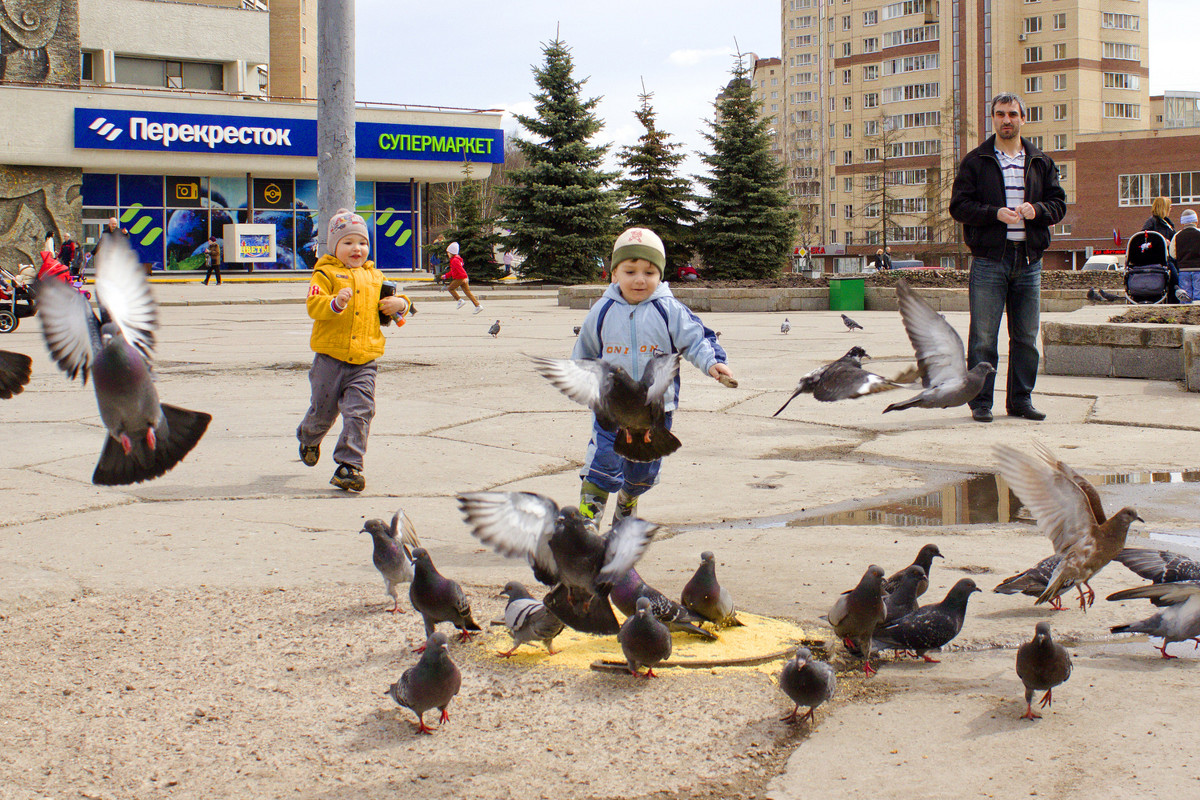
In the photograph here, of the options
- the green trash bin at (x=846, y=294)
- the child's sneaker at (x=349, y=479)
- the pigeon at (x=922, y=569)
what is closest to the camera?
the pigeon at (x=922, y=569)

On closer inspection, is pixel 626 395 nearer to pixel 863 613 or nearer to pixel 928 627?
pixel 863 613

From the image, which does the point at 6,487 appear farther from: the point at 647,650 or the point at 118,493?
the point at 647,650

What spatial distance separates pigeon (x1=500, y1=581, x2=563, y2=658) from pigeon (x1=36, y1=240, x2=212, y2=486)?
4.44 feet

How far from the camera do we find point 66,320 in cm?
261

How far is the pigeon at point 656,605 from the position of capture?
12.5 ft

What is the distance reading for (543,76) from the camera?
39.2 meters

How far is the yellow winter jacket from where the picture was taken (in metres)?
6.46

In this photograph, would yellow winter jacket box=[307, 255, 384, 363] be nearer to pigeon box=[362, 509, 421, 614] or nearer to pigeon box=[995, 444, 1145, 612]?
pigeon box=[362, 509, 421, 614]

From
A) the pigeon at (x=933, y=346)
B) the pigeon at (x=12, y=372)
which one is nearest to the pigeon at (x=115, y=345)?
the pigeon at (x=12, y=372)

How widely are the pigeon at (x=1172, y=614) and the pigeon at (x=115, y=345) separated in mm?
3047

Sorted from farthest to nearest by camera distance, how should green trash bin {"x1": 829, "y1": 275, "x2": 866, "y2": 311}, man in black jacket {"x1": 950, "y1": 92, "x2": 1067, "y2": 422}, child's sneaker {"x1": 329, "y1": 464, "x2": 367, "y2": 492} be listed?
1. green trash bin {"x1": 829, "y1": 275, "x2": 866, "y2": 311}
2. man in black jacket {"x1": 950, "y1": 92, "x2": 1067, "y2": 422}
3. child's sneaker {"x1": 329, "y1": 464, "x2": 367, "y2": 492}

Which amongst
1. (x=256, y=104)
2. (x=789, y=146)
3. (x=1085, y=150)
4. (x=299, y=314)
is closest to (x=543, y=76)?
(x=256, y=104)

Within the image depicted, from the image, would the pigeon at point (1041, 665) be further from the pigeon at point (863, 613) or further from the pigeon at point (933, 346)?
the pigeon at point (933, 346)

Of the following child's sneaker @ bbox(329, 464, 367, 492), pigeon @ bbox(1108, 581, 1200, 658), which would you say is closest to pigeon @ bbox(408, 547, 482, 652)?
pigeon @ bbox(1108, 581, 1200, 658)
